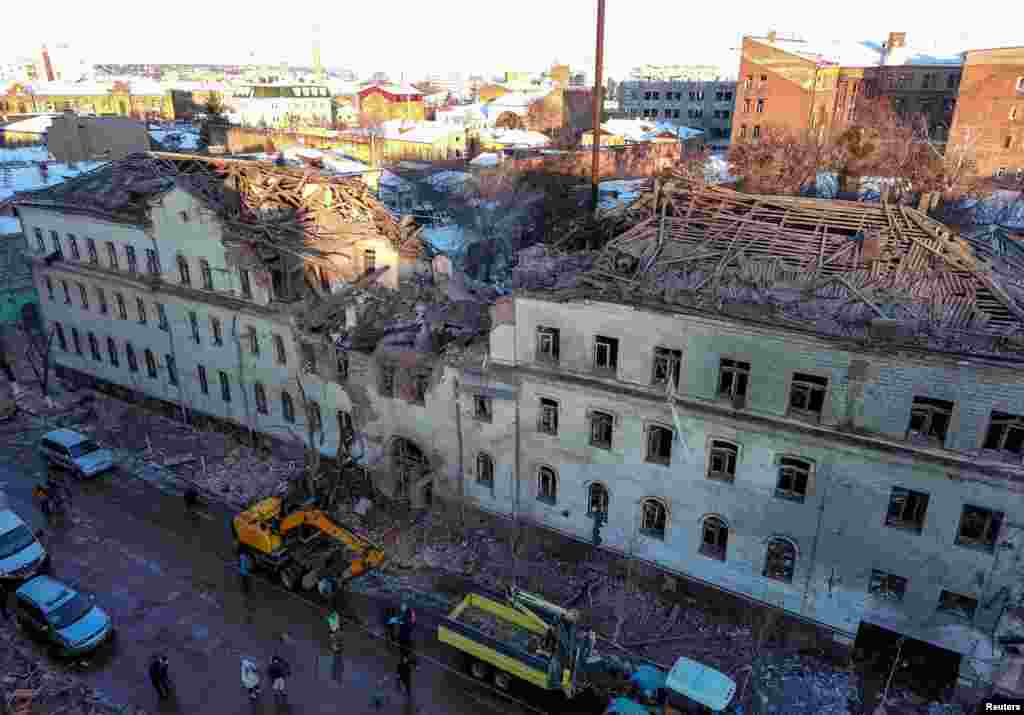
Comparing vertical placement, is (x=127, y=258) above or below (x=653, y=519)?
above

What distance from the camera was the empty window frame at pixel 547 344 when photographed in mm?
27438

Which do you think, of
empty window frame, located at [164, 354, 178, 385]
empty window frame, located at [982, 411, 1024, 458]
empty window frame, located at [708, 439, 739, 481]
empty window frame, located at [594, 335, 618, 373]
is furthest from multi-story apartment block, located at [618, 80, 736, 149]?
empty window frame, located at [982, 411, 1024, 458]

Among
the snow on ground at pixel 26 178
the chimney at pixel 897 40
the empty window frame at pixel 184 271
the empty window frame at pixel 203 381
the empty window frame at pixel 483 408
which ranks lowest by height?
the empty window frame at pixel 203 381

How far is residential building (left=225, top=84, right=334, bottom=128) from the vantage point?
166m

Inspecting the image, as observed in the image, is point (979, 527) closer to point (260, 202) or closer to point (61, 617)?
point (61, 617)

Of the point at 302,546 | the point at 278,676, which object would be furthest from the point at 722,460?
the point at 302,546

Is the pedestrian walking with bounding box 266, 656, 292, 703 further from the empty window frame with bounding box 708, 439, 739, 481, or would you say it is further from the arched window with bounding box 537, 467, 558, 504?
the empty window frame with bounding box 708, 439, 739, 481

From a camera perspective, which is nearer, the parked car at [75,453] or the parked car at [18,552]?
the parked car at [18,552]

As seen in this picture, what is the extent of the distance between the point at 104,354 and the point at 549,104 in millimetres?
107405

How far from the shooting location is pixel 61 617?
83.0 feet

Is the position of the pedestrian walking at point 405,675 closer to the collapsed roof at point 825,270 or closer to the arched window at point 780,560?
the arched window at point 780,560

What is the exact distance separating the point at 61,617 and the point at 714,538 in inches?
988

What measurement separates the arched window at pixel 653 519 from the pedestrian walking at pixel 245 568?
1705cm

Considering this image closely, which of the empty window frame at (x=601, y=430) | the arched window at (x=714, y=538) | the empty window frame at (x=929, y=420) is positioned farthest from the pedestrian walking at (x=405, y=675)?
the empty window frame at (x=929, y=420)
